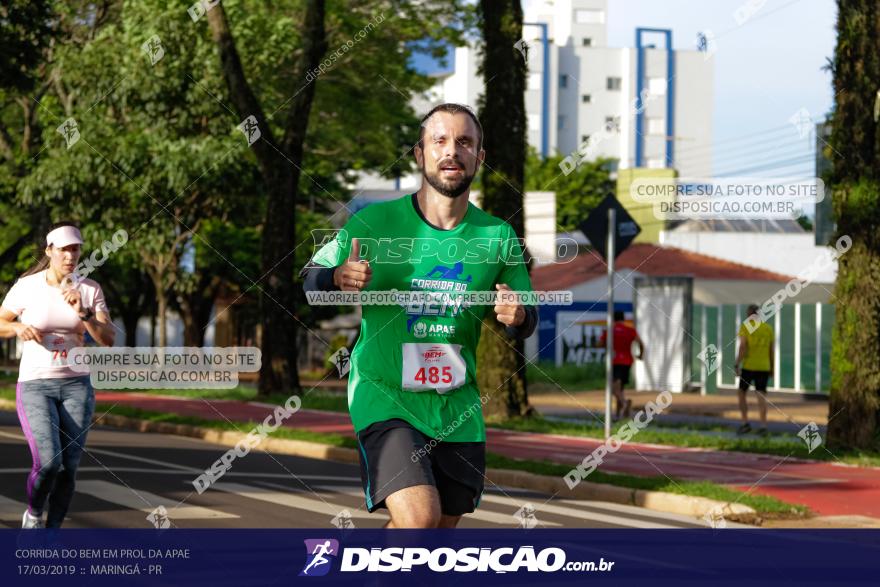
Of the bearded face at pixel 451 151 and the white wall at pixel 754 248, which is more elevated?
the white wall at pixel 754 248

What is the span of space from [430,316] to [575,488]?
29.2 feet

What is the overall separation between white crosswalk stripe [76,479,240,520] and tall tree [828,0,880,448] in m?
8.64

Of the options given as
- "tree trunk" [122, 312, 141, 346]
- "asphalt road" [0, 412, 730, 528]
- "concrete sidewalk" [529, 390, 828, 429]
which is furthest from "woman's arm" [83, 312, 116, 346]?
"tree trunk" [122, 312, 141, 346]

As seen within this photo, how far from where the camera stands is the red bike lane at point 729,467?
1317 centimetres

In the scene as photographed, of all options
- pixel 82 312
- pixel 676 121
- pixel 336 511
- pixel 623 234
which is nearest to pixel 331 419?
pixel 623 234

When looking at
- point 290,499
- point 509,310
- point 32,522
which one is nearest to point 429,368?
point 509,310

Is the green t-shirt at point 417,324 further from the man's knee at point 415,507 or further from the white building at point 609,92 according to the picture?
the white building at point 609,92

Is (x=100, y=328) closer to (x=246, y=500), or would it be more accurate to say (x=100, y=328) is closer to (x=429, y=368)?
(x=429, y=368)

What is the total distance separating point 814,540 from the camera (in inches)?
415

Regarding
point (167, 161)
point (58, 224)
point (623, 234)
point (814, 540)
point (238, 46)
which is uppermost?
point (238, 46)

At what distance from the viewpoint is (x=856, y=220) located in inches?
661

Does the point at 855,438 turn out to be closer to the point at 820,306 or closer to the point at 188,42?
the point at 820,306

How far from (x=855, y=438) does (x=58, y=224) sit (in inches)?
438

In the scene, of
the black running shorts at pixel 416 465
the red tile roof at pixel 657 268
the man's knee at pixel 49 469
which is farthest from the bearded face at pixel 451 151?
the red tile roof at pixel 657 268
